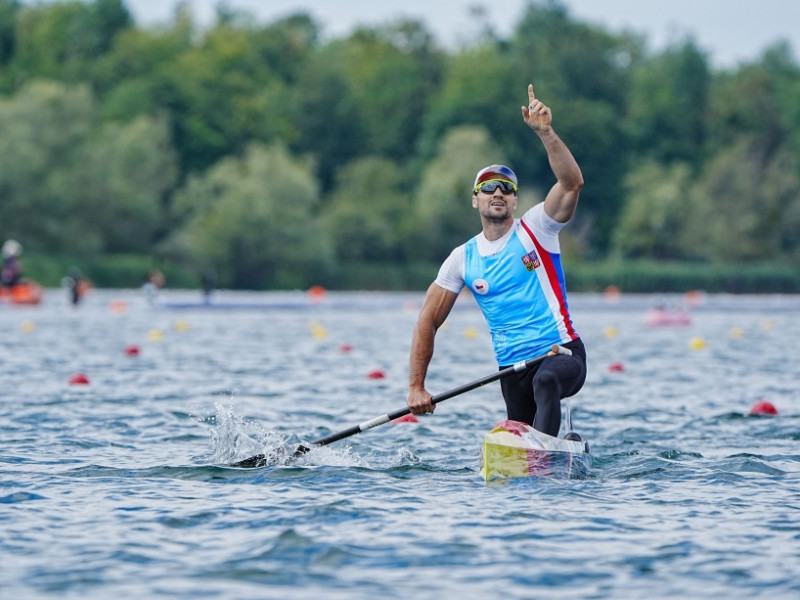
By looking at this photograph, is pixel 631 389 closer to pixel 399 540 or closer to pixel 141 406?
pixel 141 406

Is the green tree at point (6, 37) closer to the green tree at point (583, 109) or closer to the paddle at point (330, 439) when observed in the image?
the green tree at point (583, 109)

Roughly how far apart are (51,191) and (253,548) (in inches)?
2201

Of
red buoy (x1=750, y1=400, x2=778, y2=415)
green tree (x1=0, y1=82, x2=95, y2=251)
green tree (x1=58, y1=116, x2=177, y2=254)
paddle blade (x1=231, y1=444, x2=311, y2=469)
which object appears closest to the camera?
paddle blade (x1=231, y1=444, x2=311, y2=469)

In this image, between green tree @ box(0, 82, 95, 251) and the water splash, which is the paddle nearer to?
the water splash

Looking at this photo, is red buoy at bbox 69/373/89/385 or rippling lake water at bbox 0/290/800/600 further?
red buoy at bbox 69/373/89/385

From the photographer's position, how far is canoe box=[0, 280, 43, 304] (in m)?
39.3

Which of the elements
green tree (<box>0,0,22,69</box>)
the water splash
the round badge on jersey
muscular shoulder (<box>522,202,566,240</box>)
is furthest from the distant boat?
green tree (<box>0,0,22,69</box>)

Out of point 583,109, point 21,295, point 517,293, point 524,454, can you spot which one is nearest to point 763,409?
point 524,454

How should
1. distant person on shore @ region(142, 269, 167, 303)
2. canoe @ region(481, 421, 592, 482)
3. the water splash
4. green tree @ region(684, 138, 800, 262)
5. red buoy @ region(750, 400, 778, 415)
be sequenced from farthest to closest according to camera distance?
green tree @ region(684, 138, 800, 262) → distant person on shore @ region(142, 269, 167, 303) → red buoy @ region(750, 400, 778, 415) → the water splash → canoe @ region(481, 421, 592, 482)

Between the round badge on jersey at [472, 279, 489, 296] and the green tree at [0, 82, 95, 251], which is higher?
the green tree at [0, 82, 95, 251]

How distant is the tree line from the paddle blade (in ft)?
167

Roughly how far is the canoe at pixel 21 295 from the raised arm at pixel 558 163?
32.4 metres

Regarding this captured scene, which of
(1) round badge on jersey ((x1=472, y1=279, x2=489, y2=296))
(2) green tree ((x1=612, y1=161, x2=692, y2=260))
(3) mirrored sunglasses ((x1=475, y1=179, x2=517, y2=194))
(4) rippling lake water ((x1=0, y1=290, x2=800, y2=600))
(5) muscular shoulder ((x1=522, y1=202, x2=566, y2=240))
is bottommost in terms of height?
(4) rippling lake water ((x1=0, y1=290, x2=800, y2=600))

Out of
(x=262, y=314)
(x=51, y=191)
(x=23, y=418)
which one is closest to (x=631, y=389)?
(x=23, y=418)
